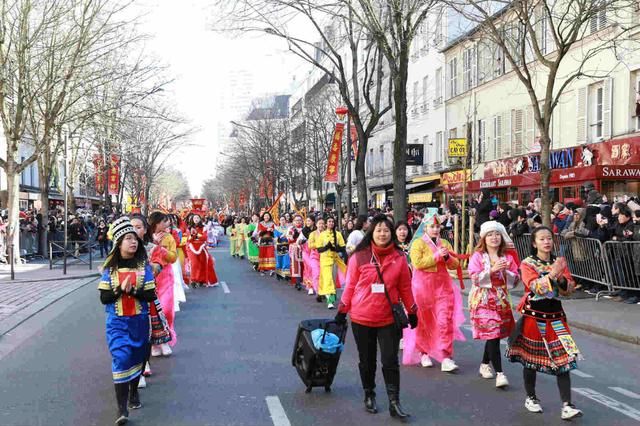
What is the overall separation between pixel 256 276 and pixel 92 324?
8.90 m

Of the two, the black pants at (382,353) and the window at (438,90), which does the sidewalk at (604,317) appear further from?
the window at (438,90)

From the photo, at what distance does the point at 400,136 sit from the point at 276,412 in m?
12.6

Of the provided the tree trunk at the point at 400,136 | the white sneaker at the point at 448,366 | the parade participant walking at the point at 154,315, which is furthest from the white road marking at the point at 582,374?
the tree trunk at the point at 400,136

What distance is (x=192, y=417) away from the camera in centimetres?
568

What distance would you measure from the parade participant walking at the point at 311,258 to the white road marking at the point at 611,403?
719 cm

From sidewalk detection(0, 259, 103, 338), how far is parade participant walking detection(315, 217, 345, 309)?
4857mm

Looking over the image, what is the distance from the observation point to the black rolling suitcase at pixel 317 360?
6262 millimetres

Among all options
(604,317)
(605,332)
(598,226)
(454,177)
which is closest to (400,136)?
(598,226)

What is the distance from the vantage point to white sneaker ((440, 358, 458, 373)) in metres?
7.39

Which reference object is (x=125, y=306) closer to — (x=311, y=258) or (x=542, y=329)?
(x=542, y=329)

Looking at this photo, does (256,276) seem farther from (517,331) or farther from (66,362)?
(517,331)

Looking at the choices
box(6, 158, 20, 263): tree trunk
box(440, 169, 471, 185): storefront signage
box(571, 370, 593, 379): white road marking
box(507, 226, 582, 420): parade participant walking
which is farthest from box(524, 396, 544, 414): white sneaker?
box(440, 169, 471, 185): storefront signage

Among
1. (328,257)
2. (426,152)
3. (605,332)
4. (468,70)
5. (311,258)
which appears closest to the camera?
(605,332)

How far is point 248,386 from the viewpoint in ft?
22.0
